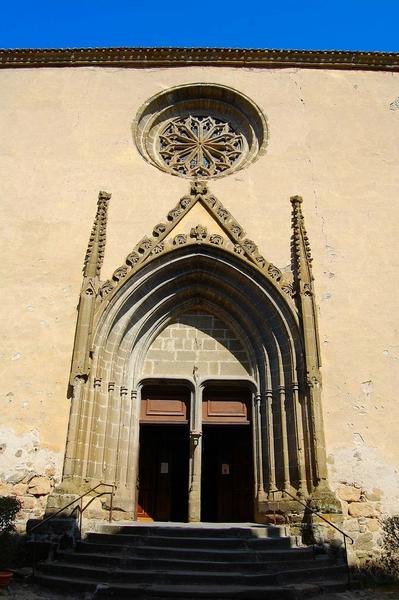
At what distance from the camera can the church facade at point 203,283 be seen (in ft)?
28.0

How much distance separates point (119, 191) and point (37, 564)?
22.6 feet

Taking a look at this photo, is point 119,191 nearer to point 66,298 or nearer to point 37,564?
point 66,298

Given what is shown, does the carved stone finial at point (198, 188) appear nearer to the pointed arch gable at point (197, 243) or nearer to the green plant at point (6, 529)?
the pointed arch gable at point (197, 243)

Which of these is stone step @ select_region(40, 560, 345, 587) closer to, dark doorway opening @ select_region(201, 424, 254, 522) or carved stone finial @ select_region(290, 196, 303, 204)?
dark doorway opening @ select_region(201, 424, 254, 522)

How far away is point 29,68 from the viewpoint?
1242 cm

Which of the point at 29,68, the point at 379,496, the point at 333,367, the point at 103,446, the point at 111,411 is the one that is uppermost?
the point at 29,68

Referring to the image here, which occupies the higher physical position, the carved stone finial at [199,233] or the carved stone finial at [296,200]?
the carved stone finial at [296,200]

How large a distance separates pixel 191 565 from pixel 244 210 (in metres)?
6.63

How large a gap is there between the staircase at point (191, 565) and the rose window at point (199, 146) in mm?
7236

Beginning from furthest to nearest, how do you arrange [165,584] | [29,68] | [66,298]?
[29,68], [66,298], [165,584]

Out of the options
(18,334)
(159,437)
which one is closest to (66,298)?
(18,334)

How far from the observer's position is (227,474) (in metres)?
10.5

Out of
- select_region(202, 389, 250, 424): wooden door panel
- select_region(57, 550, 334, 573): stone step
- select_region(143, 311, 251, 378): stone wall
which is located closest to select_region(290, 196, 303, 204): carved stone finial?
select_region(143, 311, 251, 378): stone wall

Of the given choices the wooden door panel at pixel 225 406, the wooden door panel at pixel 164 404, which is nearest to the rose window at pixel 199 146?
the wooden door panel at pixel 164 404
